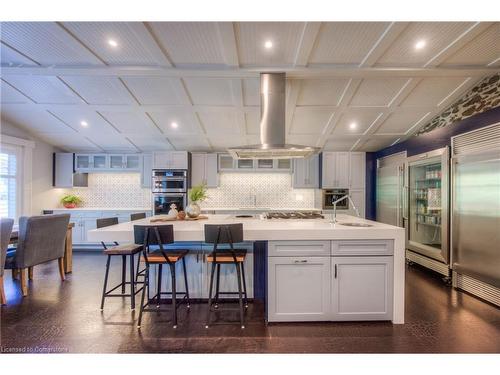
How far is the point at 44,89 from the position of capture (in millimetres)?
3754

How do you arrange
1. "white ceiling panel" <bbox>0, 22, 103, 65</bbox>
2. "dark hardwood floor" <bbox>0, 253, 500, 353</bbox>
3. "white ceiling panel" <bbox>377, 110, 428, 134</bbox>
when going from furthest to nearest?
1. "white ceiling panel" <bbox>377, 110, 428, 134</bbox>
2. "white ceiling panel" <bbox>0, 22, 103, 65</bbox>
3. "dark hardwood floor" <bbox>0, 253, 500, 353</bbox>

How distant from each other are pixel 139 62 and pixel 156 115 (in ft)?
4.27

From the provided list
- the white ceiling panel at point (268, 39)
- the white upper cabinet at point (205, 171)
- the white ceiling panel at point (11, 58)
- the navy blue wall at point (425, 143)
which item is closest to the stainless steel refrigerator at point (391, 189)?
the navy blue wall at point (425, 143)

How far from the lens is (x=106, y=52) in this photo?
9.75 feet

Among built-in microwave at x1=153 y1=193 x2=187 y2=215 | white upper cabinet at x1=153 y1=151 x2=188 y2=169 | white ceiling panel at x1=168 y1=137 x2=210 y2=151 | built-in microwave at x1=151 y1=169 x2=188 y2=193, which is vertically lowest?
built-in microwave at x1=153 y1=193 x2=187 y2=215

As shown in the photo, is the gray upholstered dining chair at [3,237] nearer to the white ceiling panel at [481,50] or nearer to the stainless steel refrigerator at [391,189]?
the white ceiling panel at [481,50]

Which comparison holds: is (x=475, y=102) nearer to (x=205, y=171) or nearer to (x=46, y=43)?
(x=205, y=171)

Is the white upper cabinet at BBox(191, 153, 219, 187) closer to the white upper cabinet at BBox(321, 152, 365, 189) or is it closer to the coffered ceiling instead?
the coffered ceiling

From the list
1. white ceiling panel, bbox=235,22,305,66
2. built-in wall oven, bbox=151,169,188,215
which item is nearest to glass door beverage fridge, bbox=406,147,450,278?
white ceiling panel, bbox=235,22,305,66

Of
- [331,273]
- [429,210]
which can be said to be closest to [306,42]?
[331,273]

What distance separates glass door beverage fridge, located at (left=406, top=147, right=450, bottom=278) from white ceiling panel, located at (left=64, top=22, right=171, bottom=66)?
4121 millimetres

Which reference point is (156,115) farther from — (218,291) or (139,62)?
(218,291)

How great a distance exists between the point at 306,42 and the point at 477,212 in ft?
9.48

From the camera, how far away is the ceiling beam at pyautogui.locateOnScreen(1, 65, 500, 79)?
10.3 ft
